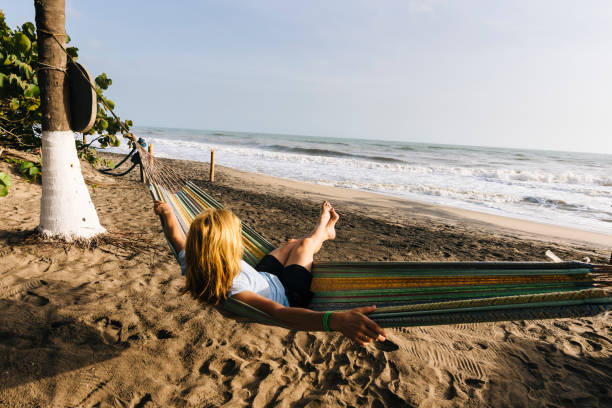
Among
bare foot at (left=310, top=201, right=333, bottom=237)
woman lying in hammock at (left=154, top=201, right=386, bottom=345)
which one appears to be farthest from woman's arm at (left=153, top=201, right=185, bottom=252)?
bare foot at (left=310, top=201, right=333, bottom=237)

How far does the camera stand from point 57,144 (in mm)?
2354

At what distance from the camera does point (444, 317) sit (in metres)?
1.13

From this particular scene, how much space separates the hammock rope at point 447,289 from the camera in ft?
3.52

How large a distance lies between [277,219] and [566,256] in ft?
11.3

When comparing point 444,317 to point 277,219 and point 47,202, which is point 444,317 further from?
point 277,219

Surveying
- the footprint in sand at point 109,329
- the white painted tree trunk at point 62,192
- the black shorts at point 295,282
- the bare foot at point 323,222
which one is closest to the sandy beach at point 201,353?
the footprint in sand at point 109,329

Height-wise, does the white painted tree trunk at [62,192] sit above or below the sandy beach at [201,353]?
above

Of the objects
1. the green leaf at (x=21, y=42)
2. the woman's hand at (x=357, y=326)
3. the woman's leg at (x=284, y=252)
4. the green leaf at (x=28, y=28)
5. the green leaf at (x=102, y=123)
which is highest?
the green leaf at (x=28, y=28)

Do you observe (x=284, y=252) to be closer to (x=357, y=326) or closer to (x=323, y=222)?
(x=323, y=222)

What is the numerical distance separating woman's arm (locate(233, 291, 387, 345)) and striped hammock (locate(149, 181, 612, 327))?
0.04 m

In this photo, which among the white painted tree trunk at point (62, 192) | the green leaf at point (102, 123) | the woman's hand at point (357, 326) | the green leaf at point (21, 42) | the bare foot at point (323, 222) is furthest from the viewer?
the green leaf at point (102, 123)

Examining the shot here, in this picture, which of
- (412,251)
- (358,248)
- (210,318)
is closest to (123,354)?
(210,318)

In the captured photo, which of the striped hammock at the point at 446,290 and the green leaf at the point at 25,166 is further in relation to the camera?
the green leaf at the point at 25,166

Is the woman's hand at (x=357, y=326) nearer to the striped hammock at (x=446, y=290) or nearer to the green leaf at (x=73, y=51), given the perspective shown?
the striped hammock at (x=446, y=290)
